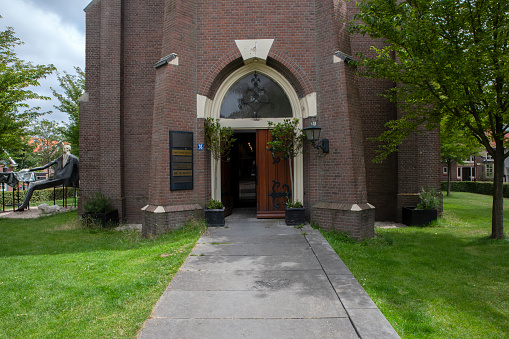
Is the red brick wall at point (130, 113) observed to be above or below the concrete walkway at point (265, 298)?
above

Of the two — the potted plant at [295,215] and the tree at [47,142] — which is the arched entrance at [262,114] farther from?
the tree at [47,142]

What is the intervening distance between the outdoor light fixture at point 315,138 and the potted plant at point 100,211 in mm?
7196

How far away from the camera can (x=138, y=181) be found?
11164mm

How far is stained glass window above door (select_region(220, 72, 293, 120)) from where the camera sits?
898 cm

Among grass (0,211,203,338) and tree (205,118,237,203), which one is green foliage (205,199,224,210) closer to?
grass (0,211,203,338)

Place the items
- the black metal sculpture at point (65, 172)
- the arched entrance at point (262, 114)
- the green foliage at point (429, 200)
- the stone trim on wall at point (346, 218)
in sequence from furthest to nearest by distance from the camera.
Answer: the black metal sculpture at point (65, 172) < the green foliage at point (429, 200) < the arched entrance at point (262, 114) < the stone trim on wall at point (346, 218)

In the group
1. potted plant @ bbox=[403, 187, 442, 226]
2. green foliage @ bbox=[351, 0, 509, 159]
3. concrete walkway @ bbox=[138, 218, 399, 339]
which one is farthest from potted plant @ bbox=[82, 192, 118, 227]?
potted plant @ bbox=[403, 187, 442, 226]

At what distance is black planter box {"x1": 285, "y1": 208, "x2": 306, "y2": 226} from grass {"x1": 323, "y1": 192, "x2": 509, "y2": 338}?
2.98 ft

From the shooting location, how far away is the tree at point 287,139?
8125 millimetres

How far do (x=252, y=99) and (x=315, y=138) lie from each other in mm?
2476

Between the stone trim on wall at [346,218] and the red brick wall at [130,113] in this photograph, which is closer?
the stone trim on wall at [346,218]

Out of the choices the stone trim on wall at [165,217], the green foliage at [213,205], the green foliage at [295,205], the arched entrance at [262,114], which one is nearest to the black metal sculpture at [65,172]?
the stone trim on wall at [165,217]

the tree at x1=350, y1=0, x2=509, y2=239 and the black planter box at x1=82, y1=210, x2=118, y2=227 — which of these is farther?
the black planter box at x1=82, y1=210, x2=118, y2=227

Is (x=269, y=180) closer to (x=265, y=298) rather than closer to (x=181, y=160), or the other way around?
(x=181, y=160)
